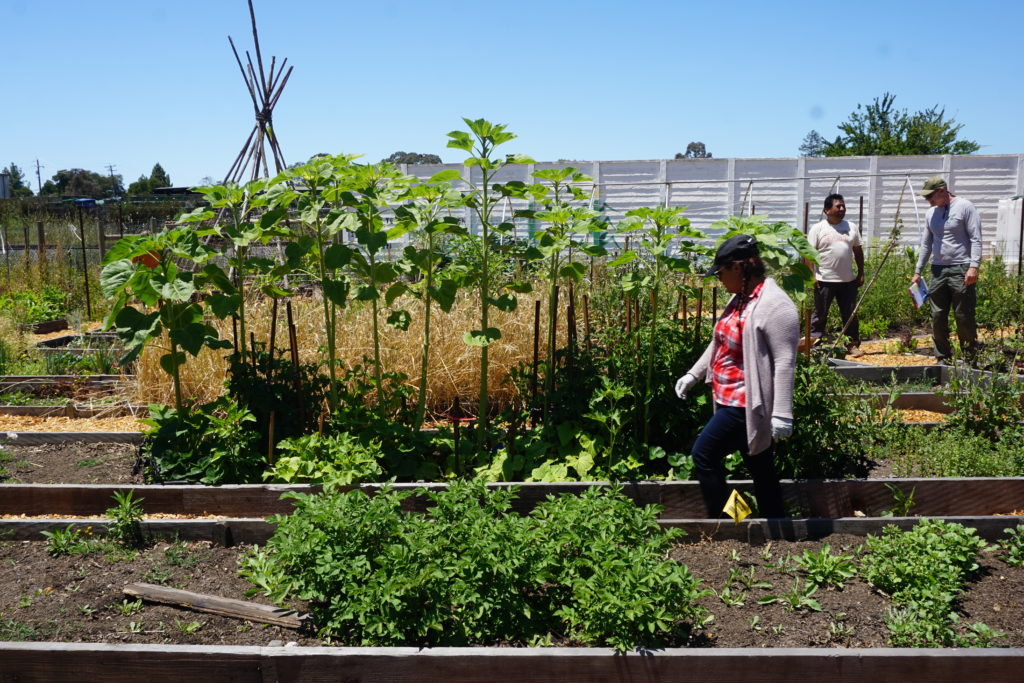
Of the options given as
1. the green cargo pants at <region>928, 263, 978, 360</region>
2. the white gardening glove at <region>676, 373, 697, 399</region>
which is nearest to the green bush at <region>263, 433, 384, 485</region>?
the white gardening glove at <region>676, 373, 697, 399</region>

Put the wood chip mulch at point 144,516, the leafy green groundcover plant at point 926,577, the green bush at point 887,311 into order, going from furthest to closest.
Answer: the green bush at point 887,311
the wood chip mulch at point 144,516
the leafy green groundcover plant at point 926,577

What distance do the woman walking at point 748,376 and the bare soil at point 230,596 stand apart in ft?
1.25

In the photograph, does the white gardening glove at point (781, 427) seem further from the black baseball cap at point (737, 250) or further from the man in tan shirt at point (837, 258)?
the man in tan shirt at point (837, 258)

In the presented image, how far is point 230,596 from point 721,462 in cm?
260

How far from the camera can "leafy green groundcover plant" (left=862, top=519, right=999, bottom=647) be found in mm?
3229

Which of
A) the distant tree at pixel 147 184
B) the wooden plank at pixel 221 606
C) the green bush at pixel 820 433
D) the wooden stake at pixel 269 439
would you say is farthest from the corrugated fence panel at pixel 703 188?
the distant tree at pixel 147 184

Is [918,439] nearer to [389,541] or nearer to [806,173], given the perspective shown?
[389,541]

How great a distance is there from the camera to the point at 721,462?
4391mm

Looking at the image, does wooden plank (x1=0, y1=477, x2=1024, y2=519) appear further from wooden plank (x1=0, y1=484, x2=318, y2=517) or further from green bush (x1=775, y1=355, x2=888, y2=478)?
green bush (x1=775, y1=355, x2=888, y2=478)

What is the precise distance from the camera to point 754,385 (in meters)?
4.02

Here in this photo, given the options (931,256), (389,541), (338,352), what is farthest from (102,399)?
(931,256)

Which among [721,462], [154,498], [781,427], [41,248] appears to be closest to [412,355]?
[154,498]

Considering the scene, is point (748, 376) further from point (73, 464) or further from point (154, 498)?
point (73, 464)

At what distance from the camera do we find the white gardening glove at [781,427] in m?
3.94
